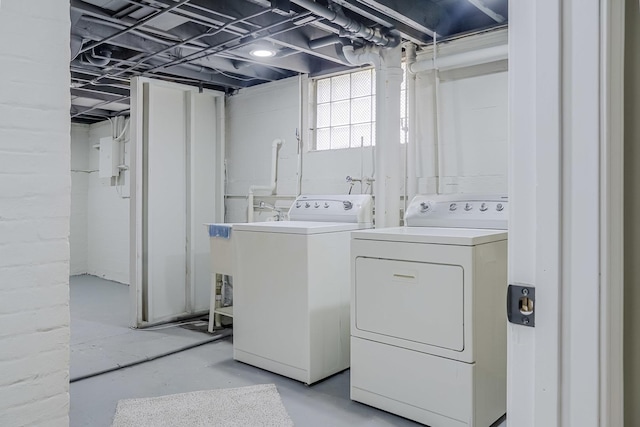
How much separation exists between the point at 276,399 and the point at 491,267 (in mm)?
1414

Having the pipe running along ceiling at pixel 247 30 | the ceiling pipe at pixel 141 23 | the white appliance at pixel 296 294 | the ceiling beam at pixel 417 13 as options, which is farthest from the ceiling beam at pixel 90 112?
the ceiling beam at pixel 417 13

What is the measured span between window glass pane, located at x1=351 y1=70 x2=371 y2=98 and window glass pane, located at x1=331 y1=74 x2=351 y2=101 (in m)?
0.06

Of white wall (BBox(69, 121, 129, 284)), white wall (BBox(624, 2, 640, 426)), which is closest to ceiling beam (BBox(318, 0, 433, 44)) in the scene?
white wall (BBox(624, 2, 640, 426))

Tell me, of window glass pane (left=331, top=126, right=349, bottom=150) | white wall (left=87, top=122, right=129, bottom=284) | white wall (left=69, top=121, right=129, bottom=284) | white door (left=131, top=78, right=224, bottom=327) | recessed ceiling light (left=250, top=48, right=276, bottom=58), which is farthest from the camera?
white wall (left=69, top=121, right=129, bottom=284)

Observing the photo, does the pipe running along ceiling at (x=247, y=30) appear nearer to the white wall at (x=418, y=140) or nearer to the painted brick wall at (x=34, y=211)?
the white wall at (x=418, y=140)

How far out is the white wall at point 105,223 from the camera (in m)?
→ 6.30

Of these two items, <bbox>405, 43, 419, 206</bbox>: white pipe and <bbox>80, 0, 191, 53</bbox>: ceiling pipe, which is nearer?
<bbox>80, 0, 191, 53</bbox>: ceiling pipe

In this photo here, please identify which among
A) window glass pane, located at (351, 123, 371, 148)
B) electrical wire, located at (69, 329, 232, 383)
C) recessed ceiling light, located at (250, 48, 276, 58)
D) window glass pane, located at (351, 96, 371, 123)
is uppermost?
recessed ceiling light, located at (250, 48, 276, 58)

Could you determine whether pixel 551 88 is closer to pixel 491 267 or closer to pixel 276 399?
pixel 491 267

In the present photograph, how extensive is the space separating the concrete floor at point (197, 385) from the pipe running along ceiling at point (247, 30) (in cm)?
218

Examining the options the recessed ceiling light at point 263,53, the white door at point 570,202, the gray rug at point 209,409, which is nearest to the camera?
the white door at point 570,202

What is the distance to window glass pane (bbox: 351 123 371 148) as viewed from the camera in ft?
12.2

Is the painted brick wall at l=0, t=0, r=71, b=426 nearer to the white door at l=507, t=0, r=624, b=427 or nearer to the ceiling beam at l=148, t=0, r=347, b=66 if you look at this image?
the ceiling beam at l=148, t=0, r=347, b=66

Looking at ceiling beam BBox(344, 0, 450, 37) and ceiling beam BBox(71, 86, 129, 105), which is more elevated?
ceiling beam BBox(71, 86, 129, 105)
